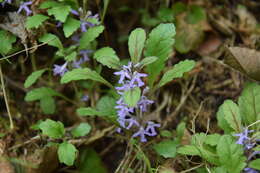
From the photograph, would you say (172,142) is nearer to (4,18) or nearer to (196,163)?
(196,163)

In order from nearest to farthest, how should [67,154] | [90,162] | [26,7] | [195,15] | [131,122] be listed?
[67,154], [131,122], [26,7], [90,162], [195,15]

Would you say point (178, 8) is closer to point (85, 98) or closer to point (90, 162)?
Answer: point (85, 98)

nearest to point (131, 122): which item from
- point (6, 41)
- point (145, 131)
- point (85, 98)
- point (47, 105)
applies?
point (145, 131)

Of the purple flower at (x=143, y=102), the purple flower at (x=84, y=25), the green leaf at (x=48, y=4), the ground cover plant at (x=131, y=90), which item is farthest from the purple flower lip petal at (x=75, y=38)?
the purple flower at (x=143, y=102)

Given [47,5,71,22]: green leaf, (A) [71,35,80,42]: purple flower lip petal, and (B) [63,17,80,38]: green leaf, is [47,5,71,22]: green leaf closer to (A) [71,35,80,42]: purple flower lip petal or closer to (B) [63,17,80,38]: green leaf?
(B) [63,17,80,38]: green leaf

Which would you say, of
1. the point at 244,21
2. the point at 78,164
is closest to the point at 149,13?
the point at 244,21
